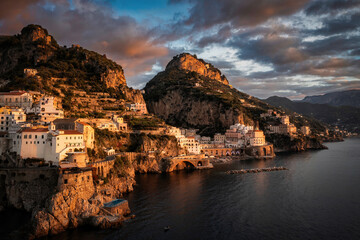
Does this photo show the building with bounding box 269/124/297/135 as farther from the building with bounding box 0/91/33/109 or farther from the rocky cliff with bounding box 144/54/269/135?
the building with bounding box 0/91/33/109

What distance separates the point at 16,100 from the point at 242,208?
4448 centimetres

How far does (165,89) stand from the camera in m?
149

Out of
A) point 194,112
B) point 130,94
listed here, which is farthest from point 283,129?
point 130,94

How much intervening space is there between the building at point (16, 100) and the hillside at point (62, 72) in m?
8.07

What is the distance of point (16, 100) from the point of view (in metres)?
49.8

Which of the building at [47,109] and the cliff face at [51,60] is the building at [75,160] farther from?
the cliff face at [51,60]

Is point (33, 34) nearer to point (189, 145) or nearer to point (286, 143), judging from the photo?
point (189, 145)

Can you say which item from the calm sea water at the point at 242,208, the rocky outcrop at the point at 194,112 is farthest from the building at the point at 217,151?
the rocky outcrop at the point at 194,112

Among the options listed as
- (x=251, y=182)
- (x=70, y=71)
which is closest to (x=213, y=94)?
(x=70, y=71)

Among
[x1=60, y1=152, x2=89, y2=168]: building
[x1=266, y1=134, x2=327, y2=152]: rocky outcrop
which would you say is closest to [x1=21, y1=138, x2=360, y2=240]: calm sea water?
[x1=60, y1=152, x2=89, y2=168]: building

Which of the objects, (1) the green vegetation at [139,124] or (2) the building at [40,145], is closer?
(2) the building at [40,145]

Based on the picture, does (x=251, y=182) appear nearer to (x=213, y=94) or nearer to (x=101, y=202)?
(x=101, y=202)

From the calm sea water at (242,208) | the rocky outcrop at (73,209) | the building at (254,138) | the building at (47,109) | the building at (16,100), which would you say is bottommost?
the calm sea water at (242,208)

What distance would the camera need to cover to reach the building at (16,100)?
163 feet
